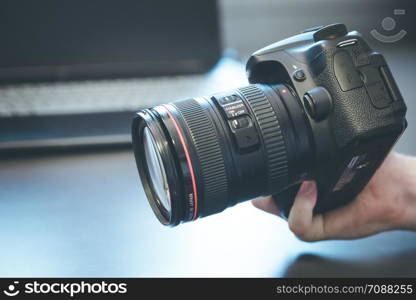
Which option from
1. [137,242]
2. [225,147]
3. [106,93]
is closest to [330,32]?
[225,147]

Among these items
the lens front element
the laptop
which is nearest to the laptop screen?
the laptop

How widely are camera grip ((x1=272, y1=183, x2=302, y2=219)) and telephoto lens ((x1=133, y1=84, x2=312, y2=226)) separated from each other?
1.5 inches

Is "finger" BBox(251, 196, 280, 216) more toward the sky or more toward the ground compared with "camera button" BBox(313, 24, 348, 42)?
more toward the ground

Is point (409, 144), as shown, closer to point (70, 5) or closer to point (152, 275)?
point (152, 275)

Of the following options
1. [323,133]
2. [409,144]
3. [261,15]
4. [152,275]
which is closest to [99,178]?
[152,275]

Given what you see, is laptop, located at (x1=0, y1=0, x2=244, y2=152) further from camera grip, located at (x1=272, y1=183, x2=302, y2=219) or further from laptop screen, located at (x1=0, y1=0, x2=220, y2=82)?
camera grip, located at (x1=272, y1=183, x2=302, y2=219)

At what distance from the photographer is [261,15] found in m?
1.29

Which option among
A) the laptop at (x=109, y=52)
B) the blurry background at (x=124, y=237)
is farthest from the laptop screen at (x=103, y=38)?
the blurry background at (x=124, y=237)

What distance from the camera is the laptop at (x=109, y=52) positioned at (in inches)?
37.7

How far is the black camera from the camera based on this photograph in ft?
1.70

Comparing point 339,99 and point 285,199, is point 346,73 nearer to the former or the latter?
point 339,99

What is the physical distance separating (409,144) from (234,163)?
39 cm

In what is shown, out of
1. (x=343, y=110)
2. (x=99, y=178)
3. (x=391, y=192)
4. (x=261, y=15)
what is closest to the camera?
(x=343, y=110)

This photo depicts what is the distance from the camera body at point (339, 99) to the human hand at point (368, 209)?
0.04m
